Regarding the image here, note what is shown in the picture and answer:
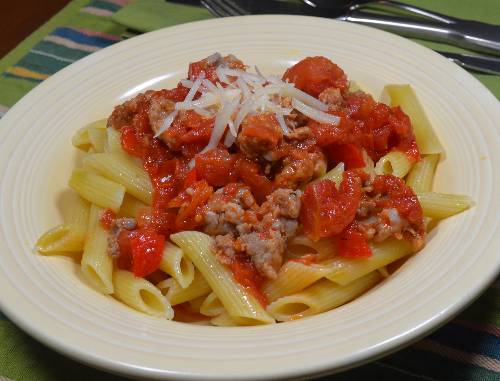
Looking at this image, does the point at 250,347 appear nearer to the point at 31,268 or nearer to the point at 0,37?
the point at 31,268

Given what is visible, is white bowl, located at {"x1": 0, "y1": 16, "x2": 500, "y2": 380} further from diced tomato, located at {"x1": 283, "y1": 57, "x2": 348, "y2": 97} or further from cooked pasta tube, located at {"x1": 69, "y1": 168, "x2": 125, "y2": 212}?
diced tomato, located at {"x1": 283, "y1": 57, "x2": 348, "y2": 97}

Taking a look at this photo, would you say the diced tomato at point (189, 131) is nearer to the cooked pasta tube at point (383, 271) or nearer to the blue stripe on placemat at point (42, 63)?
the cooked pasta tube at point (383, 271)

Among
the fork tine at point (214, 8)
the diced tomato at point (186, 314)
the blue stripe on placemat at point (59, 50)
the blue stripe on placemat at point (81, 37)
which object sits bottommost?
the diced tomato at point (186, 314)

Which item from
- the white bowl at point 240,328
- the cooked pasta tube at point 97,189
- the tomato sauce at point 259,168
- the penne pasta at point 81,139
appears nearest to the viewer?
the white bowl at point 240,328

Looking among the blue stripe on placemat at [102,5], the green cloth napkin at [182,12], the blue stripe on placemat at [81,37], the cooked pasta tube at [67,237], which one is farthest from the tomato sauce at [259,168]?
the blue stripe on placemat at [102,5]

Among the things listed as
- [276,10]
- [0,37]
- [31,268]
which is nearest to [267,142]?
[31,268]

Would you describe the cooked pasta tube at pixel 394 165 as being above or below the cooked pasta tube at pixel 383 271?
above

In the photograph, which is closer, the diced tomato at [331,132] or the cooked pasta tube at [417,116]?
the diced tomato at [331,132]

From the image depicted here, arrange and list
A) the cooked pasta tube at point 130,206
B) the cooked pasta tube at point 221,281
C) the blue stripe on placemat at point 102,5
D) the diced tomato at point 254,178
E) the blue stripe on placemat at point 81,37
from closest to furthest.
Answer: the cooked pasta tube at point 221,281
the diced tomato at point 254,178
the cooked pasta tube at point 130,206
the blue stripe on placemat at point 81,37
the blue stripe on placemat at point 102,5
